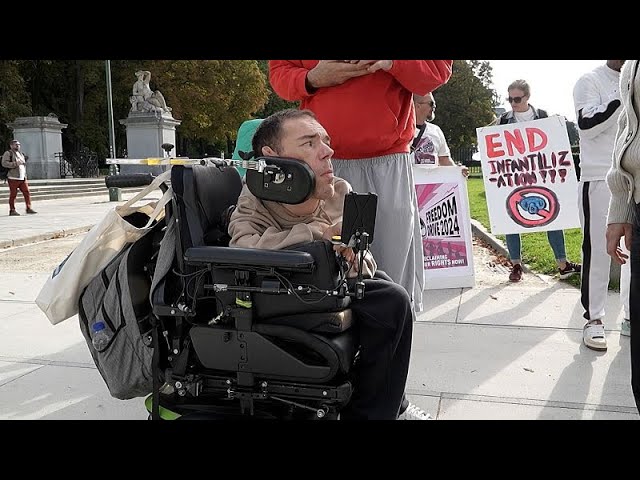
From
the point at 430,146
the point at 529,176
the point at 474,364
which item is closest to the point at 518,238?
the point at 529,176

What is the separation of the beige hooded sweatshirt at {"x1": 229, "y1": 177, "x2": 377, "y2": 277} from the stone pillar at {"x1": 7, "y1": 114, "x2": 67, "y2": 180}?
1076 inches

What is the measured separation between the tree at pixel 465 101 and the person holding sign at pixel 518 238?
125ft

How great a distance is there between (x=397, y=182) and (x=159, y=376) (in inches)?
53.1

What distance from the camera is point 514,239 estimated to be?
5832 millimetres

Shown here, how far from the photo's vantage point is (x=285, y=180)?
1.95 m

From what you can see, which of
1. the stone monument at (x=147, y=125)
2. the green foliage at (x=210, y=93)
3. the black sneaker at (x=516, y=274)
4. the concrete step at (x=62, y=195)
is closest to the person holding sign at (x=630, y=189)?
the black sneaker at (x=516, y=274)

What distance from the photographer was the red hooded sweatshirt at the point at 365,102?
2525 mm

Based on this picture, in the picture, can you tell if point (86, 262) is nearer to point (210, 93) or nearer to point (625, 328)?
point (625, 328)

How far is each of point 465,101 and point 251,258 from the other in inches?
1758

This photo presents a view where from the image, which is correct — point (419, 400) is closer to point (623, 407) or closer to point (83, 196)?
point (623, 407)

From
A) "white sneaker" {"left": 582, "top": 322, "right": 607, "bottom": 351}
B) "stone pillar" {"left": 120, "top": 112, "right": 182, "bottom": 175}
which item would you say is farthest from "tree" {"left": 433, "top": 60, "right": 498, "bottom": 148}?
"white sneaker" {"left": 582, "top": 322, "right": 607, "bottom": 351}

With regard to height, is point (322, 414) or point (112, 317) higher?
point (112, 317)
